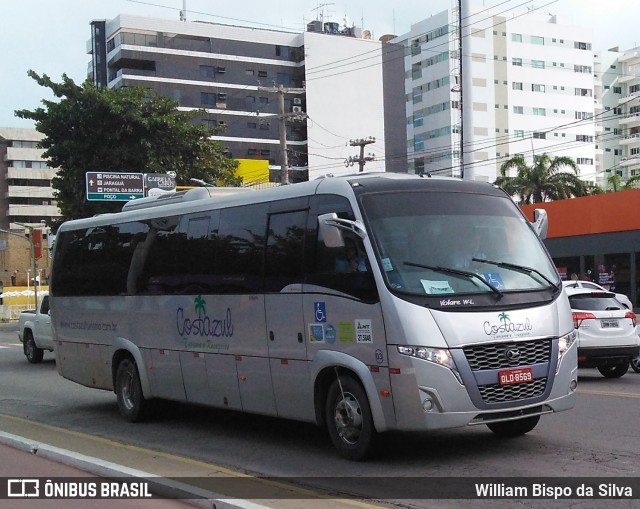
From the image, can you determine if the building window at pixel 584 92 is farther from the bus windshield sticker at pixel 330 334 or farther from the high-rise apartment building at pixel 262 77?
the bus windshield sticker at pixel 330 334

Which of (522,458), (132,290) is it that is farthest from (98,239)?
(522,458)

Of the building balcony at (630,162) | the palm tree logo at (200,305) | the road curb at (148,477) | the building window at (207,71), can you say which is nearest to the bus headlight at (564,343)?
the road curb at (148,477)

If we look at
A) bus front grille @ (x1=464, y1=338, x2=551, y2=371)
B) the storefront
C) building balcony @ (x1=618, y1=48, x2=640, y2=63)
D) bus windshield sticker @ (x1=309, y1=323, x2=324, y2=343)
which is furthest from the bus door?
building balcony @ (x1=618, y1=48, x2=640, y2=63)

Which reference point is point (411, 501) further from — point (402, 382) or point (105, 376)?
point (105, 376)

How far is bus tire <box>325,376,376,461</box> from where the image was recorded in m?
8.52

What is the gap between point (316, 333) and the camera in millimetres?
9117

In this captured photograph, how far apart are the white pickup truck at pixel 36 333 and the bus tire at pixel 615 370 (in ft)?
45.4

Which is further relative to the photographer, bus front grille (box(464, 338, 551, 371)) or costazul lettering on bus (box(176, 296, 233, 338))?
costazul lettering on bus (box(176, 296, 233, 338))

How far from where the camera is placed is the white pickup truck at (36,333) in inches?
922

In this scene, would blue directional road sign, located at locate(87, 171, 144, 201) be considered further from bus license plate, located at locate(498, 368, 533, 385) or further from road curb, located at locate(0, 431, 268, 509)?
bus license plate, located at locate(498, 368, 533, 385)

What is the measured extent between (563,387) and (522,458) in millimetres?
801

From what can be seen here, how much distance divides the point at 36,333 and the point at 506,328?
18.1m

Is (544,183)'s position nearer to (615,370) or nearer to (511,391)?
(615,370)

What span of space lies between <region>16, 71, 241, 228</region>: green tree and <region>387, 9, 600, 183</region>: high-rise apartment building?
63.3 m
